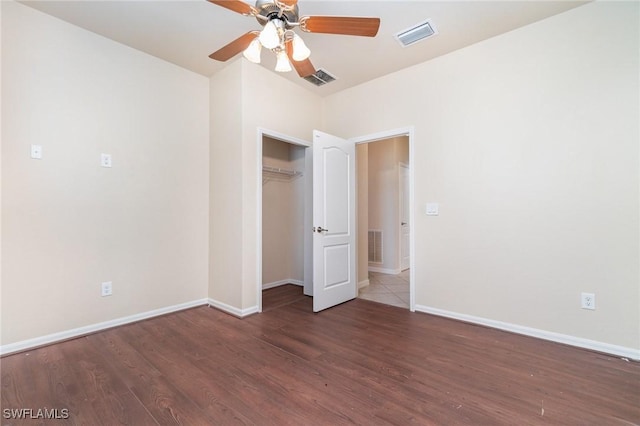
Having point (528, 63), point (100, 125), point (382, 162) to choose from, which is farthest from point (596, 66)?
point (100, 125)

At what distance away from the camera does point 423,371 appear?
201 centimetres

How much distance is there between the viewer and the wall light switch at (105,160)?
2.75 meters

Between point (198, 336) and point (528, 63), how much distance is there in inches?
156

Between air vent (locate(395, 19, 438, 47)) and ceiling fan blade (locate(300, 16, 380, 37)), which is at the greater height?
air vent (locate(395, 19, 438, 47))

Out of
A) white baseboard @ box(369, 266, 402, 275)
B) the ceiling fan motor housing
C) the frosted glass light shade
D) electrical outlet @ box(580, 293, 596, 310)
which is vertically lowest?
white baseboard @ box(369, 266, 402, 275)

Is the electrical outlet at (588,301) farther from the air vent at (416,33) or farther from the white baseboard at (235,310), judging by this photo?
the white baseboard at (235,310)

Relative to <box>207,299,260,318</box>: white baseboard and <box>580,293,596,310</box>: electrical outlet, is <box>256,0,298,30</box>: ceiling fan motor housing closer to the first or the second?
<box>207,299,260,318</box>: white baseboard

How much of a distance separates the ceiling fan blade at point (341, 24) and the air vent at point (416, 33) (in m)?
0.99

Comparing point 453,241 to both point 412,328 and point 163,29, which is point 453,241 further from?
point 163,29

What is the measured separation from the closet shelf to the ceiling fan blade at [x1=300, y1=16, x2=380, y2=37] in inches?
95.7

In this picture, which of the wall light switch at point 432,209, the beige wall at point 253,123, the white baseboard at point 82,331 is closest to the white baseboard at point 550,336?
the wall light switch at point 432,209

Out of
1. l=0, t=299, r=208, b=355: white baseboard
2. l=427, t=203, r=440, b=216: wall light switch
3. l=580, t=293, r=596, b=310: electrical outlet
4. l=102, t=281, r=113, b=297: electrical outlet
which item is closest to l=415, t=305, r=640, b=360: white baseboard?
l=580, t=293, r=596, b=310: electrical outlet

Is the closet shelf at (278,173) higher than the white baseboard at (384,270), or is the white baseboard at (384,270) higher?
the closet shelf at (278,173)

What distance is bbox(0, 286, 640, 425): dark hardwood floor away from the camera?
1.58 m
